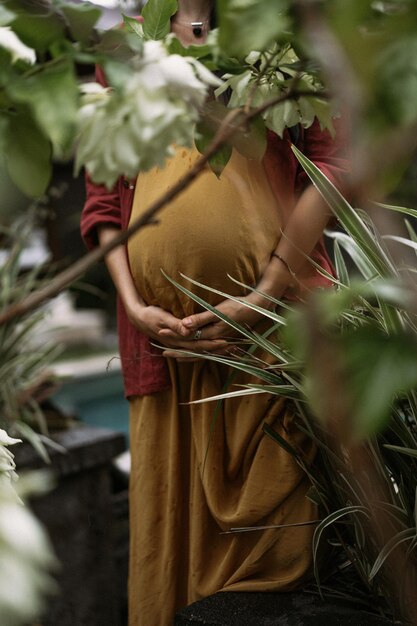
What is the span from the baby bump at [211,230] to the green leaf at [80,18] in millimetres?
661

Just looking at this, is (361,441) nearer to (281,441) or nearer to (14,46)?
(281,441)

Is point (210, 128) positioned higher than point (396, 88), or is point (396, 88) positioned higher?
point (396, 88)

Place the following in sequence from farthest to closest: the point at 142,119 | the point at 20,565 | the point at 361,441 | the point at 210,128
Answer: the point at 361,441
the point at 210,128
the point at 142,119
the point at 20,565

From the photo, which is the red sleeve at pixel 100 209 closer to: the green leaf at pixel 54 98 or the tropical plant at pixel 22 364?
the tropical plant at pixel 22 364

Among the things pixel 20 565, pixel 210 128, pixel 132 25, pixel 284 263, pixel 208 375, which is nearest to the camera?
pixel 20 565

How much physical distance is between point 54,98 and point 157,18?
1.00ft

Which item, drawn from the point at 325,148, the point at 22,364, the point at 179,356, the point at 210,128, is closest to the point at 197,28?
the point at 325,148

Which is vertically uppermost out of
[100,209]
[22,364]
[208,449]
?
[100,209]

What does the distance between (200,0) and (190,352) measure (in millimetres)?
573

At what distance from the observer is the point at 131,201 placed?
1407mm

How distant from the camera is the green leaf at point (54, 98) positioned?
529 millimetres

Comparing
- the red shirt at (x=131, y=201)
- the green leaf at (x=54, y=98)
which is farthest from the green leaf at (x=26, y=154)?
the red shirt at (x=131, y=201)

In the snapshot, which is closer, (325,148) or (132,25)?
(132,25)

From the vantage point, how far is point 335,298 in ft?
1.45
